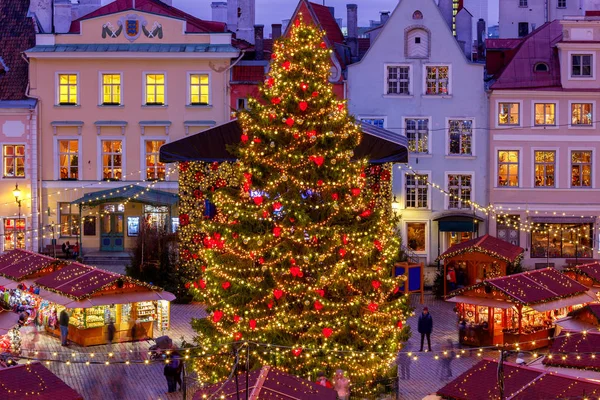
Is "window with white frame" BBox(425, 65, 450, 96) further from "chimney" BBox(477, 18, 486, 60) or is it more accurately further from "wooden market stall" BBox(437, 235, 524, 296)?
"chimney" BBox(477, 18, 486, 60)

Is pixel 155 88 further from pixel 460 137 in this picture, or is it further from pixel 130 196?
pixel 460 137

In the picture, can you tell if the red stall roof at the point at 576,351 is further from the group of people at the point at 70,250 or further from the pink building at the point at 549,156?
the group of people at the point at 70,250

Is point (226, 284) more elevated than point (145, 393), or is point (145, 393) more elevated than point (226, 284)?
point (226, 284)

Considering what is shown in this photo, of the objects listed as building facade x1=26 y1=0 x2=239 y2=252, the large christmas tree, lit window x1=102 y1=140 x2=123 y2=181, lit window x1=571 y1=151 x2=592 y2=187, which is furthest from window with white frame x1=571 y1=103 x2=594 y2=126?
the large christmas tree

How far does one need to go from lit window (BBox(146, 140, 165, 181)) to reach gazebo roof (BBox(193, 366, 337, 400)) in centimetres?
2528

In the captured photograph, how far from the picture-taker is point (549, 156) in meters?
37.2

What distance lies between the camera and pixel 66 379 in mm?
19578

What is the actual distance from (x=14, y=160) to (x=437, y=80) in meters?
18.5

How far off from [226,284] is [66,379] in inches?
204

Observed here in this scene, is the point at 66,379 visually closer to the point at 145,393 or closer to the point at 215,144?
the point at 145,393

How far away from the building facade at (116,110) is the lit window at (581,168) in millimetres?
14890

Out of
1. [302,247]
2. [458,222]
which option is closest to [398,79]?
[458,222]

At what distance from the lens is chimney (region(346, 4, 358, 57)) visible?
4216 centimetres

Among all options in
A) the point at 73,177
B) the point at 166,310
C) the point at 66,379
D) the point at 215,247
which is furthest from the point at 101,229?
the point at 215,247
